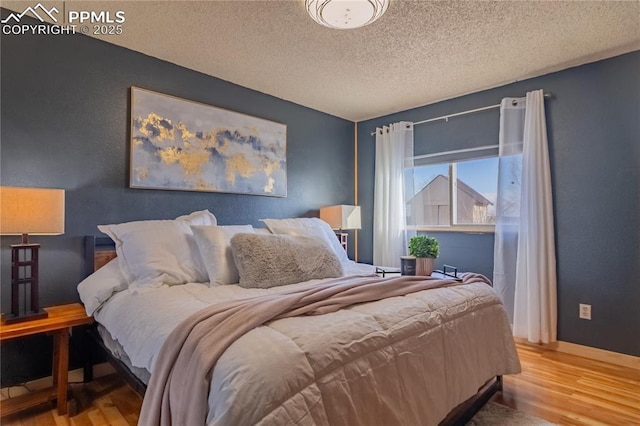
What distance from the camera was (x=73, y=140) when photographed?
2.32m

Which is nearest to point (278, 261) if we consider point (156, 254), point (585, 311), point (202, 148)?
point (156, 254)

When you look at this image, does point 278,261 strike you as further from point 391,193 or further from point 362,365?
point 391,193

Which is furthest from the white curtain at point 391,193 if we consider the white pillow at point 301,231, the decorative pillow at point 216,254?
the decorative pillow at point 216,254

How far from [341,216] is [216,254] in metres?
1.75

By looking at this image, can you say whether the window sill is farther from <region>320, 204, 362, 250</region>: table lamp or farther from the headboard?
the headboard

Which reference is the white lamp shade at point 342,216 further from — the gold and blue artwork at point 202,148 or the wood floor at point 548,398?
the wood floor at point 548,398

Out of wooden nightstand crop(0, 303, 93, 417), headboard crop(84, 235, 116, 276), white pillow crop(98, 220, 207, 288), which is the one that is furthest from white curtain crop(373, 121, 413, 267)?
wooden nightstand crop(0, 303, 93, 417)

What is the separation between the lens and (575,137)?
114 inches

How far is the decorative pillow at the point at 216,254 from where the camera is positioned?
212 centimetres

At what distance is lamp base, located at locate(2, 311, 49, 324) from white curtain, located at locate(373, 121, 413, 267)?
10.3ft

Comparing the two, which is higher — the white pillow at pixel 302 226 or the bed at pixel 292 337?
the white pillow at pixel 302 226

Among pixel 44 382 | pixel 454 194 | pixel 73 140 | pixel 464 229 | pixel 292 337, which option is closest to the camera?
pixel 292 337

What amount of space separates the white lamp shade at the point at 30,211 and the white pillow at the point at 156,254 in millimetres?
346

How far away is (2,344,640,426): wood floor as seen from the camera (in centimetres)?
187
